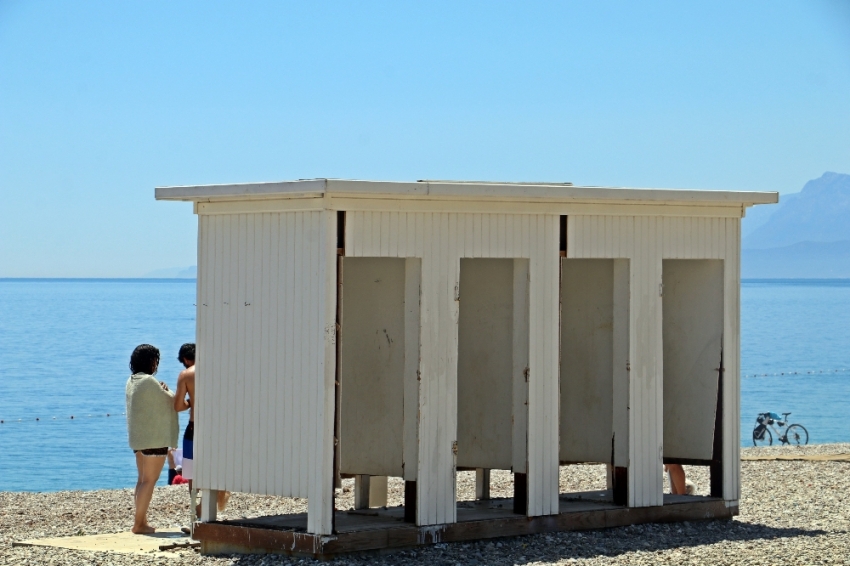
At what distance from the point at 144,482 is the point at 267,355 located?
214 centimetres

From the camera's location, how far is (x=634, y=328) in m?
10.7

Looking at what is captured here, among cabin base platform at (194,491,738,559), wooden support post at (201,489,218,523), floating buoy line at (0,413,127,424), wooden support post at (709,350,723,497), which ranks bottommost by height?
floating buoy line at (0,413,127,424)

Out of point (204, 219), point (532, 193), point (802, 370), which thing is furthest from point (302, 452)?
point (802, 370)

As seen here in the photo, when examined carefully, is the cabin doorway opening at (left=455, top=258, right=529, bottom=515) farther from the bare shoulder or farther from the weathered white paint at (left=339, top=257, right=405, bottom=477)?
the bare shoulder

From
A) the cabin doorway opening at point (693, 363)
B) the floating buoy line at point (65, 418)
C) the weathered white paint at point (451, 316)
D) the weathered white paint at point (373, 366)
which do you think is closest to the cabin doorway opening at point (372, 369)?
the weathered white paint at point (373, 366)

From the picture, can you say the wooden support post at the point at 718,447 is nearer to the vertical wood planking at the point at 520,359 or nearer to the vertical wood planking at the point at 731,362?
the vertical wood planking at the point at 731,362

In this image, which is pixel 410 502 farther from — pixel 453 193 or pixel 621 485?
pixel 453 193

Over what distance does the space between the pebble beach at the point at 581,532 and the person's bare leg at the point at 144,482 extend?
1.76 feet

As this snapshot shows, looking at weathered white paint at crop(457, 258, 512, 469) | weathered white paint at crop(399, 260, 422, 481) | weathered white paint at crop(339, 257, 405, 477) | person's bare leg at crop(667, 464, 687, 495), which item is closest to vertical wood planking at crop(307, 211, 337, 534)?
weathered white paint at crop(399, 260, 422, 481)

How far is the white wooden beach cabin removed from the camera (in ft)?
31.1

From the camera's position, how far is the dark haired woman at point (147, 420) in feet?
35.6

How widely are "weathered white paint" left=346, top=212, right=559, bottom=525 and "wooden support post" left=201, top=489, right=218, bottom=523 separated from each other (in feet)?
5.50

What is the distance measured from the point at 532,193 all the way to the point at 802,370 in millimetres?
55860

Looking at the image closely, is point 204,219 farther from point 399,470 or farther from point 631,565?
point 631,565
